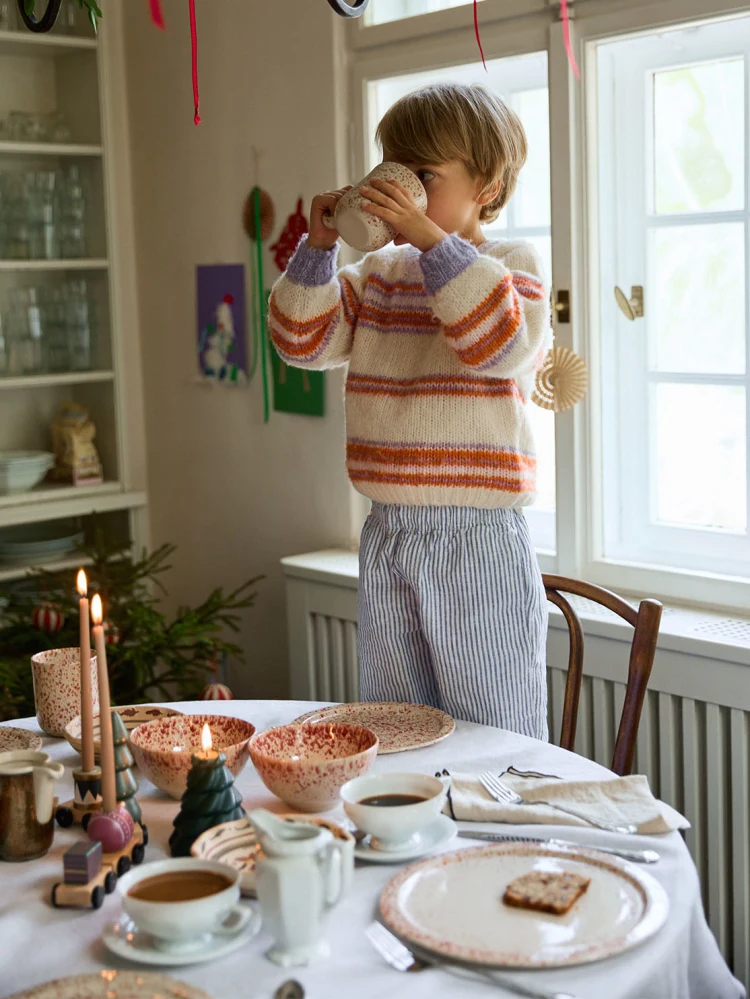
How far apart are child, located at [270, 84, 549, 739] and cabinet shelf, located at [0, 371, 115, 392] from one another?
4.85 feet

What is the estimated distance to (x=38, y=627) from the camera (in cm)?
256

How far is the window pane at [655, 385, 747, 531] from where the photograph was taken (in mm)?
2164

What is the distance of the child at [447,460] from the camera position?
1.54 meters

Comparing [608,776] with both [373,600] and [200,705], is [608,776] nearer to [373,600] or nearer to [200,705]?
[373,600]

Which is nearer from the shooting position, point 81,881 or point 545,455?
point 81,881

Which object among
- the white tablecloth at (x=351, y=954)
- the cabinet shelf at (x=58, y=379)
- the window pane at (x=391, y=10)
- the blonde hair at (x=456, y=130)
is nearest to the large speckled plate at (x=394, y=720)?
the white tablecloth at (x=351, y=954)

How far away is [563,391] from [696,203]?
1.38ft

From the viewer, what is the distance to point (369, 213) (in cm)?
149

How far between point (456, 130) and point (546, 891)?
0.99m

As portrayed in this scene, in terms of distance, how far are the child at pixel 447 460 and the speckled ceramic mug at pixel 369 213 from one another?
2cm

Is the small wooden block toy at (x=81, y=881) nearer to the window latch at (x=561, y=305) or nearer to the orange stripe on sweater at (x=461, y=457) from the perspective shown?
the orange stripe on sweater at (x=461, y=457)

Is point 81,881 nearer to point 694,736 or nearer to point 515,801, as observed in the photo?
point 515,801

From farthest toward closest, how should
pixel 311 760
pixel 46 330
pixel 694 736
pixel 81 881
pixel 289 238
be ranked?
1. pixel 46 330
2. pixel 289 238
3. pixel 694 736
4. pixel 311 760
5. pixel 81 881

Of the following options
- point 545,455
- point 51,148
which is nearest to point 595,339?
point 545,455
